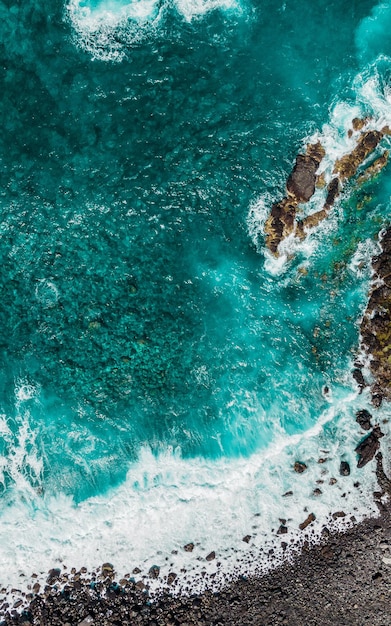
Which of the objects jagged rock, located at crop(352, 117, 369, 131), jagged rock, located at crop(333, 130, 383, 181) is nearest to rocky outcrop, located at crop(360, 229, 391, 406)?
jagged rock, located at crop(333, 130, 383, 181)

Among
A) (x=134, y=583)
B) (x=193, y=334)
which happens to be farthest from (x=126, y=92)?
(x=134, y=583)

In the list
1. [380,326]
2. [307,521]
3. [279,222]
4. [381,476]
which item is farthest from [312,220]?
[307,521]

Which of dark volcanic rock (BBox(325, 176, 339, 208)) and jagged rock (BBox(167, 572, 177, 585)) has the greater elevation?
dark volcanic rock (BBox(325, 176, 339, 208))

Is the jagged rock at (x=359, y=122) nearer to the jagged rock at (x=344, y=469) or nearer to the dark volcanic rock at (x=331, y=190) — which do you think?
the dark volcanic rock at (x=331, y=190)

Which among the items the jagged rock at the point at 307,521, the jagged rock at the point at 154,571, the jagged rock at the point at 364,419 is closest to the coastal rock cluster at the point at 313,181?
the jagged rock at the point at 364,419

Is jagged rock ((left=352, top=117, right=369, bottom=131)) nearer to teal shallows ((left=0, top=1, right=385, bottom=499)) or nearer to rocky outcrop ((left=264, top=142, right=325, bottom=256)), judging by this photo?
teal shallows ((left=0, top=1, right=385, bottom=499))

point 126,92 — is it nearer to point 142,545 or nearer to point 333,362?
point 333,362
